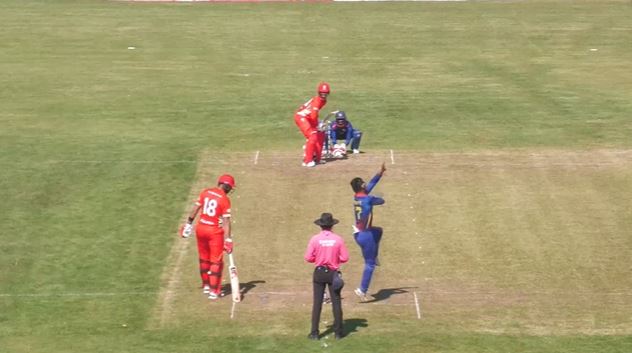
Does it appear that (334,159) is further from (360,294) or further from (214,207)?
(214,207)

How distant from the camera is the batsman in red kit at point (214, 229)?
82.2 feet

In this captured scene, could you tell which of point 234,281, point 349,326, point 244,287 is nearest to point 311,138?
point 244,287

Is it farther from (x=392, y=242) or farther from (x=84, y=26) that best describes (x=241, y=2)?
(x=392, y=242)

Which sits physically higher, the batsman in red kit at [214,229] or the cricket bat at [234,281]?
the batsman in red kit at [214,229]

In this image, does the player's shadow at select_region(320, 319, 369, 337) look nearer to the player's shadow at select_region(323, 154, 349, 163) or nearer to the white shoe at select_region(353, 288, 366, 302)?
the white shoe at select_region(353, 288, 366, 302)

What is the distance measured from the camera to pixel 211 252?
83.6ft

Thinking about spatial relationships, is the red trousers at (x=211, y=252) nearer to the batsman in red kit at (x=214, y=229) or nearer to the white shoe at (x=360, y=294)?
the batsman in red kit at (x=214, y=229)

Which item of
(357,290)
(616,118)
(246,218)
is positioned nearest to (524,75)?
(616,118)

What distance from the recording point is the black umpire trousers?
22953 mm

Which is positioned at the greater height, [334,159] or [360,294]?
[334,159]

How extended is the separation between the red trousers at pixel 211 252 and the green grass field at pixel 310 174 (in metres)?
0.52

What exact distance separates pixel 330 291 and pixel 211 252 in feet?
11.2

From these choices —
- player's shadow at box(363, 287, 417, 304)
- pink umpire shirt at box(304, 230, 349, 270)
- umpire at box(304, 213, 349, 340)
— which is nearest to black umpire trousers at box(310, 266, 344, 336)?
umpire at box(304, 213, 349, 340)

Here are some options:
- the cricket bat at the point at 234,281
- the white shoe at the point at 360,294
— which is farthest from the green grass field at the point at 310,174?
the cricket bat at the point at 234,281
